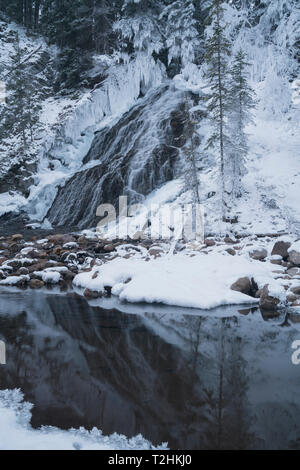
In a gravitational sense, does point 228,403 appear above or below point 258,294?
below

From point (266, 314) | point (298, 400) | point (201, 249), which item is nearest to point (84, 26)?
point (201, 249)

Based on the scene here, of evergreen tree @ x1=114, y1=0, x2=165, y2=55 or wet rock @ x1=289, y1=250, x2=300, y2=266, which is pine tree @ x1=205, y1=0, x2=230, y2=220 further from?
evergreen tree @ x1=114, y1=0, x2=165, y2=55

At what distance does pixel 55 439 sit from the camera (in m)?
2.88

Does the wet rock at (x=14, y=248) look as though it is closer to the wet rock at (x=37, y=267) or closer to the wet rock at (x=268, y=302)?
the wet rock at (x=37, y=267)

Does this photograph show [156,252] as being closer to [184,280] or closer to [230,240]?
[230,240]

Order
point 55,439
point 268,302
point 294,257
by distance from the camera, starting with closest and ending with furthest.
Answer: point 55,439, point 268,302, point 294,257

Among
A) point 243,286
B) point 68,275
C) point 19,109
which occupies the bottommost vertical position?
point 68,275

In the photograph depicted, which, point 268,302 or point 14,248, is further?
point 14,248

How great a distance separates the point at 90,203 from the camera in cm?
1912

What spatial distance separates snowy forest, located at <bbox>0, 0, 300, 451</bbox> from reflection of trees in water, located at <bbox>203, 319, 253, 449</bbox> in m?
0.02

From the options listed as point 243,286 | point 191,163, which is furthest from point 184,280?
point 191,163

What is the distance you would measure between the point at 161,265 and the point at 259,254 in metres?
3.03

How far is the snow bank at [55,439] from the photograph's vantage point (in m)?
2.79

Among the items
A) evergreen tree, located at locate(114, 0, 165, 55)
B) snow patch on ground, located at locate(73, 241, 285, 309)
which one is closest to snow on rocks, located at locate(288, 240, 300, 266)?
snow patch on ground, located at locate(73, 241, 285, 309)
